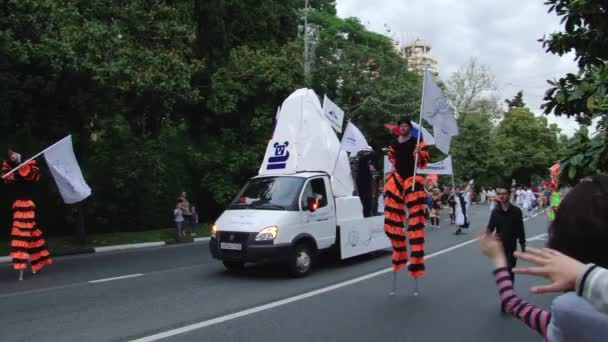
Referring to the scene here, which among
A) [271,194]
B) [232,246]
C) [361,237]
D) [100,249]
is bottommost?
[100,249]

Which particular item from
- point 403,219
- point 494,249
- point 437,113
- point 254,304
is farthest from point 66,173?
point 494,249

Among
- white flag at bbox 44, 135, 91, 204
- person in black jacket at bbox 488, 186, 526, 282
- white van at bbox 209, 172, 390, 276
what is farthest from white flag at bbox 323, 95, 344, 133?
person in black jacket at bbox 488, 186, 526, 282

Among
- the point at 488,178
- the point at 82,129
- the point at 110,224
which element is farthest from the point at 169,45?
the point at 488,178

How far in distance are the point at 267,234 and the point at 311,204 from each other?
131 centimetres

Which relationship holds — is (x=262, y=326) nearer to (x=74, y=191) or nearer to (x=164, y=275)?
(x=164, y=275)

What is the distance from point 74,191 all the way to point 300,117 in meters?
4.91

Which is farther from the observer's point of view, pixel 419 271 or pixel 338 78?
pixel 338 78

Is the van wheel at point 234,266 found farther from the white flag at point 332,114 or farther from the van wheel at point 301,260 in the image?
the white flag at point 332,114

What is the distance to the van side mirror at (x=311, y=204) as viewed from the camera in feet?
33.6

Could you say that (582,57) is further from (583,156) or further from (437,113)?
(437,113)

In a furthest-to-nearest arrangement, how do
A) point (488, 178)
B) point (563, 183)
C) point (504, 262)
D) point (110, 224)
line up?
point (488, 178)
point (110, 224)
point (563, 183)
point (504, 262)

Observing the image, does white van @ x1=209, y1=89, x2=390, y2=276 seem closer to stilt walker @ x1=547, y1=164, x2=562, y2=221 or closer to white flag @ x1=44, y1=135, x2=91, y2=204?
white flag @ x1=44, y1=135, x2=91, y2=204

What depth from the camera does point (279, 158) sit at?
38.2ft

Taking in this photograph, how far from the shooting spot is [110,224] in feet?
63.6
